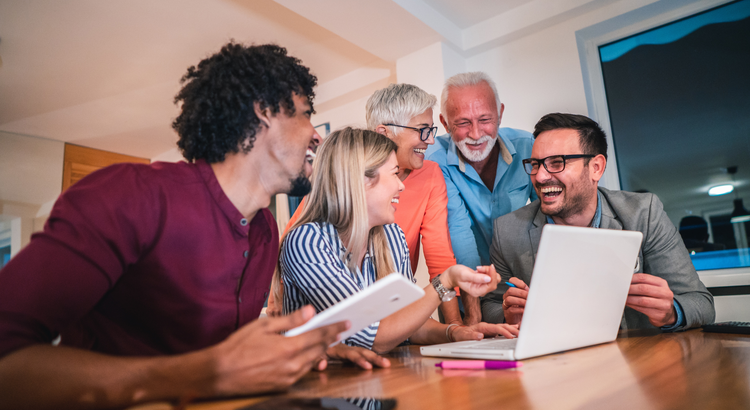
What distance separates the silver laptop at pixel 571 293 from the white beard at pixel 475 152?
136 cm

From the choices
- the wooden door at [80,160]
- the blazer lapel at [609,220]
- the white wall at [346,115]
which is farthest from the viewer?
the wooden door at [80,160]

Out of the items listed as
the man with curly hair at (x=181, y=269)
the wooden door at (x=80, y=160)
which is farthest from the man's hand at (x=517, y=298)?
the wooden door at (x=80, y=160)

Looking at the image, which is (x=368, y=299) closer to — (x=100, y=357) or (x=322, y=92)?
(x=100, y=357)

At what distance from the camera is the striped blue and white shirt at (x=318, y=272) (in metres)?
1.27

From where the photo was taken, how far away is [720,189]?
2971 mm

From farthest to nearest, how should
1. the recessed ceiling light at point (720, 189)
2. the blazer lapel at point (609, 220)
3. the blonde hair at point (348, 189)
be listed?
the recessed ceiling light at point (720, 189) → the blazer lapel at point (609, 220) → the blonde hair at point (348, 189)

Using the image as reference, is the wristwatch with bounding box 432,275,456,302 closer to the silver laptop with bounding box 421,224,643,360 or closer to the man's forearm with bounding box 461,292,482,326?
the silver laptop with bounding box 421,224,643,360

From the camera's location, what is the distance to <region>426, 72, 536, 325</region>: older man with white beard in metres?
2.48

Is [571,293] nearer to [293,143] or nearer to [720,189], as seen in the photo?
[293,143]

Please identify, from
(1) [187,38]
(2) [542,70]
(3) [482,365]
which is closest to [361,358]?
(3) [482,365]

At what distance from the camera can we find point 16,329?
2.25 ft

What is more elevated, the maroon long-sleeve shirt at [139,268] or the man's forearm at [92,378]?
the maroon long-sleeve shirt at [139,268]

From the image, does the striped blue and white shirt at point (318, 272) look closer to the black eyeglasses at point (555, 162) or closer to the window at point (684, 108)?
the black eyeglasses at point (555, 162)

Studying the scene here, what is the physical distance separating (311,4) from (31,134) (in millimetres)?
4361
